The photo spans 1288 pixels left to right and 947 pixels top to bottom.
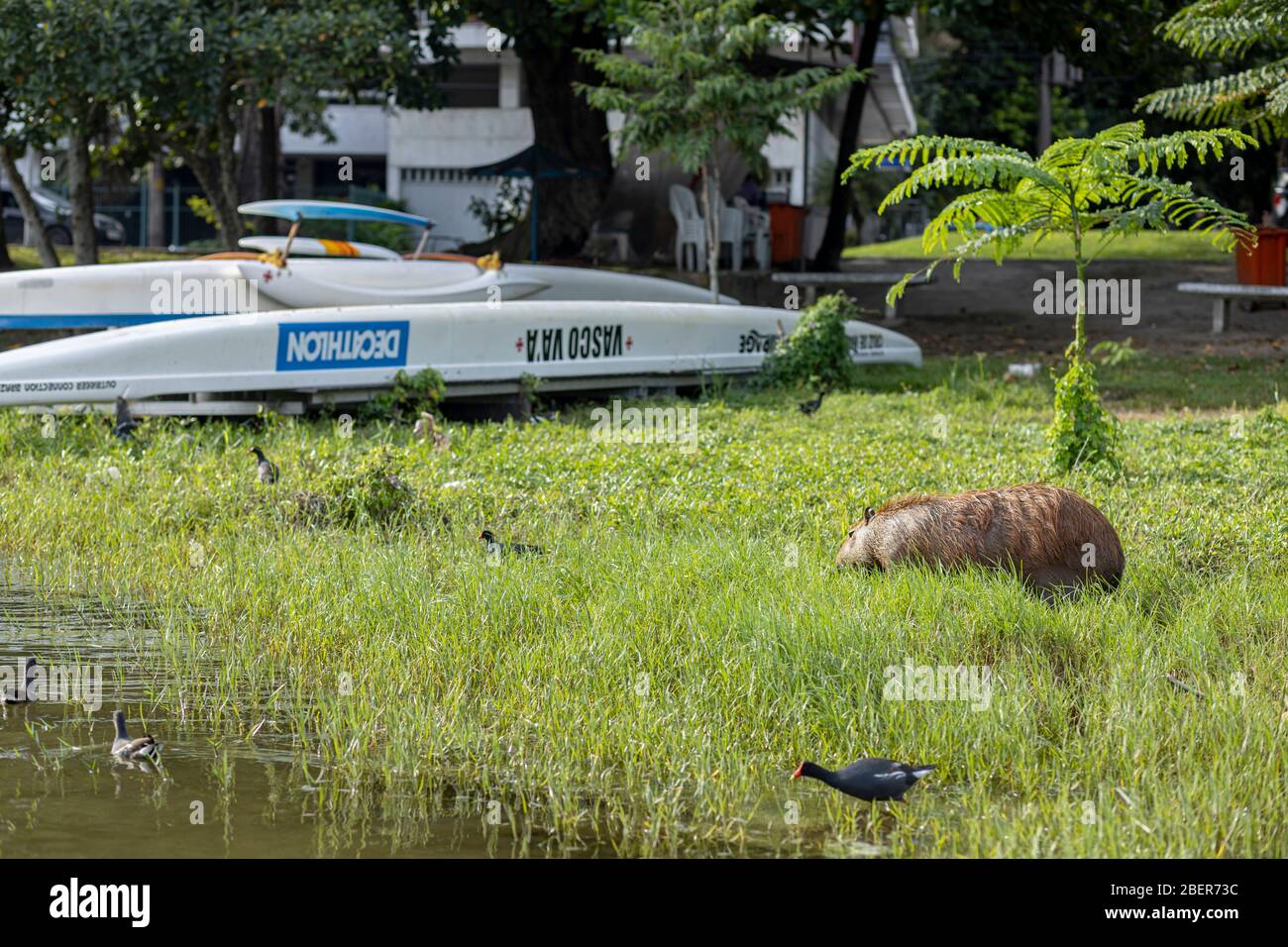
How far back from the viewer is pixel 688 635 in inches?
234

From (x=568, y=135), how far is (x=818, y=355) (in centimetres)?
898

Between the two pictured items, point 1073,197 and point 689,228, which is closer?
point 1073,197

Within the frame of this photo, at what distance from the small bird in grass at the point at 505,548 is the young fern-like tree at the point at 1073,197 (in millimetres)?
2728

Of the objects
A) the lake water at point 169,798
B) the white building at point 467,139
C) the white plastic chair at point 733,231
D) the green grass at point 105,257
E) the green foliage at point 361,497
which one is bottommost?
the lake water at point 169,798

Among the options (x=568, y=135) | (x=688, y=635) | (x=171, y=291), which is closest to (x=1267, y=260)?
(x=568, y=135)

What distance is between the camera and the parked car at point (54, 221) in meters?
31.3

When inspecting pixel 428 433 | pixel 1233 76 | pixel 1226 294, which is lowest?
pixel 428 433

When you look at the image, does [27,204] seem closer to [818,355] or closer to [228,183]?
[228,183]

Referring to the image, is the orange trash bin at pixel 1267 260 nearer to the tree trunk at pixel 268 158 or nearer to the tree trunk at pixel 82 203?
the tree trunk at pixel 268 158

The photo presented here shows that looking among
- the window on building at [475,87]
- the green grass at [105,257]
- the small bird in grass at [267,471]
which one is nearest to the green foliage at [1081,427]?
the small bird in grass at [267,471]

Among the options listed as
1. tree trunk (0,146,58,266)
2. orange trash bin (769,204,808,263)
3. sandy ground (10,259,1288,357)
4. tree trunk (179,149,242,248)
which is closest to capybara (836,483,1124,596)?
sandy ground (10,259,1288,357)

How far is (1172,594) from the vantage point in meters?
6.46
